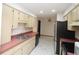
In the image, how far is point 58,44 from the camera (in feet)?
11.0

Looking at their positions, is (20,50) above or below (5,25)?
below

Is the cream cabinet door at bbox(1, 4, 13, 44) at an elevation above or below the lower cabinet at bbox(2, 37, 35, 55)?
above

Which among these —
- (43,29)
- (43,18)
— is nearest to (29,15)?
(43,18)

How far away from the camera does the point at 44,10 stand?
9.33 ft

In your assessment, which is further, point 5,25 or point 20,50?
point 20,50

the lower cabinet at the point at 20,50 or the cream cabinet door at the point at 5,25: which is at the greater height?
the cream cabinet door at the point at 5,25
